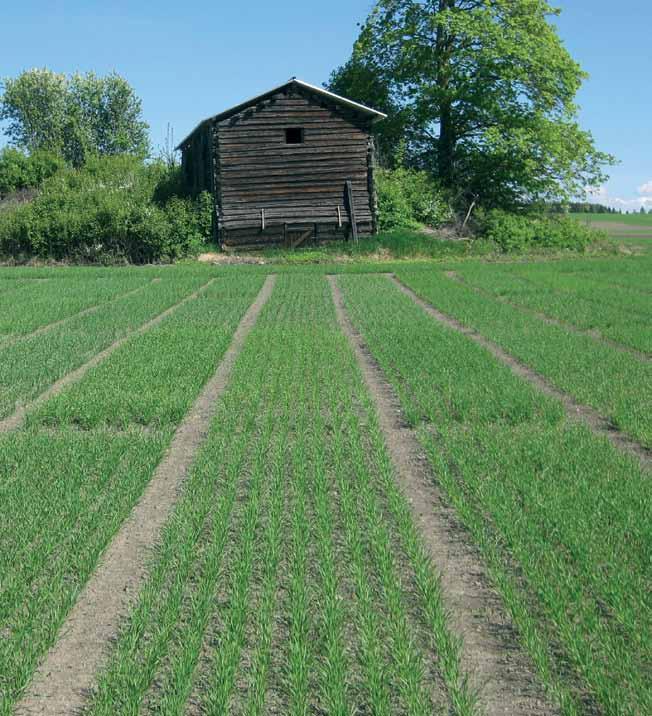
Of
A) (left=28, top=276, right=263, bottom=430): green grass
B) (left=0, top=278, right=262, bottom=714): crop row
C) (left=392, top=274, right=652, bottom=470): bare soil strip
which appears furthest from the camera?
(left=28, top=276, right=263, bottom=430): green grass

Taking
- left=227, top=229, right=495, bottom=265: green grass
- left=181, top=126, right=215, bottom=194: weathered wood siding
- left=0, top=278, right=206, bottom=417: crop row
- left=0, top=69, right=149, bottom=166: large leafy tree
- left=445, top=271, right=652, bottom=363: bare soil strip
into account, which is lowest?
left=445, top=271, right=652, bottom=363: bare soil strip

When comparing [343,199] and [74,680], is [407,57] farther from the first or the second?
[74,680]

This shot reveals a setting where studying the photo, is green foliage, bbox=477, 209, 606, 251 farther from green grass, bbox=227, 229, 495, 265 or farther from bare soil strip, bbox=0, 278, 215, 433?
bare soil strip, bbox=0, 278, 215, 433

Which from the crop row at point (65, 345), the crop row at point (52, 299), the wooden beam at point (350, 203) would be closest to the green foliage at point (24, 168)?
the wooden beam at point (350, 203)

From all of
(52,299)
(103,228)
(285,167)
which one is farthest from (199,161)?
(52,299)

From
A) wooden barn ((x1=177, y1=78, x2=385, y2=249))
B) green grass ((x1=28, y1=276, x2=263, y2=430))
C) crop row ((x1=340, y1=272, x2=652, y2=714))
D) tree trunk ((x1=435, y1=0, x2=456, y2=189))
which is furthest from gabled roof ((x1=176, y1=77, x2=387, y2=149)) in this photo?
crop row ((x1=340, y1=272, x2=652, y2=714))

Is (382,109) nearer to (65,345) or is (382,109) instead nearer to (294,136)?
(294,136)

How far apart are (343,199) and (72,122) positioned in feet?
192

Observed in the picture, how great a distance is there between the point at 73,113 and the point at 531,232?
5974cm

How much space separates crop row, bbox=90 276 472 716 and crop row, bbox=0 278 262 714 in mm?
425

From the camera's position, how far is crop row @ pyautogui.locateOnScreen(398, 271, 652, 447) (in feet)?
30.5

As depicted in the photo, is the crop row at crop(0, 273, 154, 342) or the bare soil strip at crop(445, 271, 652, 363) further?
the crop row at crop(0, 273, 154, 342)

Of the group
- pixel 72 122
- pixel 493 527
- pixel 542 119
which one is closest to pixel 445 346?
pixel 493 527

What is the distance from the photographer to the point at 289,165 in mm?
33469
